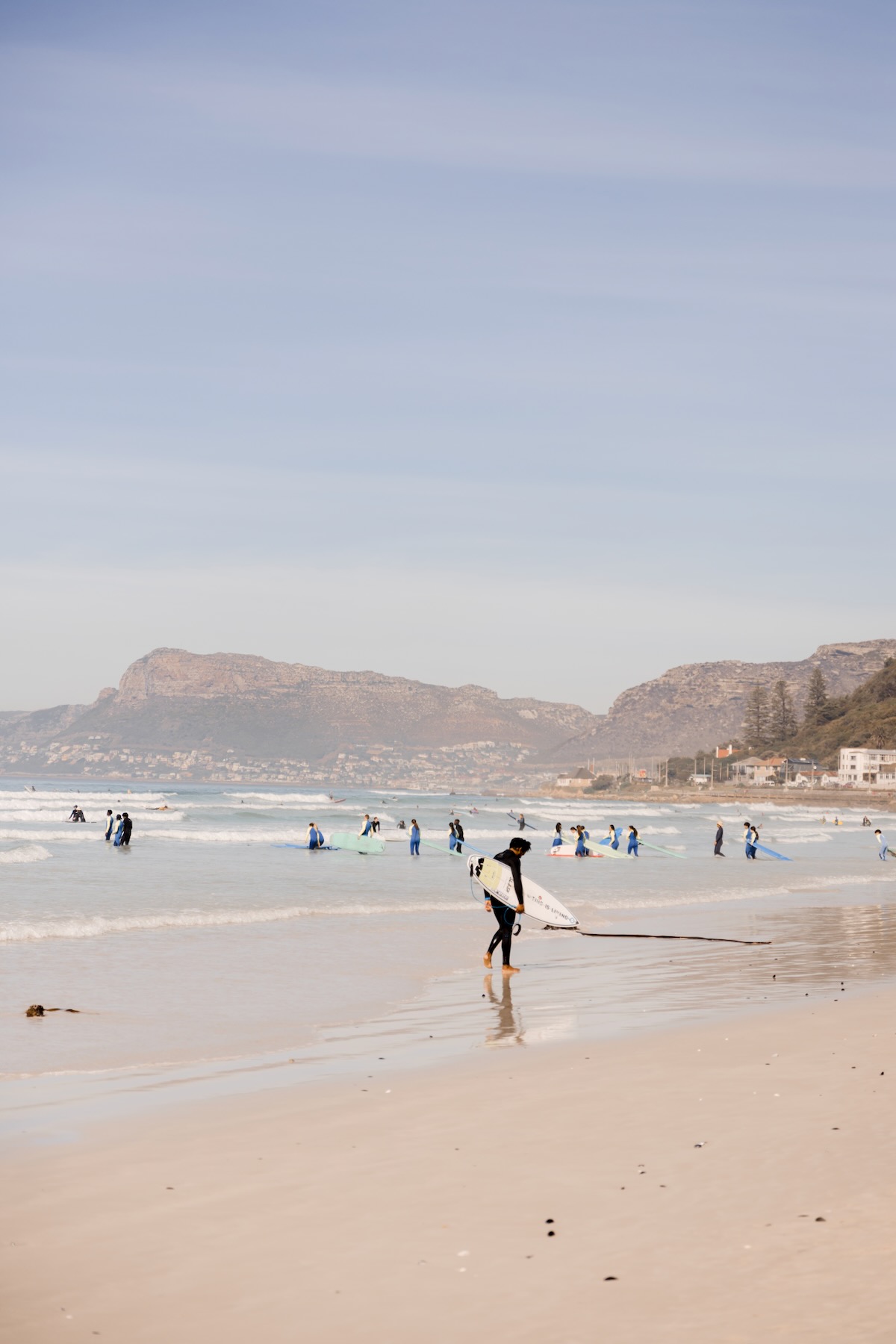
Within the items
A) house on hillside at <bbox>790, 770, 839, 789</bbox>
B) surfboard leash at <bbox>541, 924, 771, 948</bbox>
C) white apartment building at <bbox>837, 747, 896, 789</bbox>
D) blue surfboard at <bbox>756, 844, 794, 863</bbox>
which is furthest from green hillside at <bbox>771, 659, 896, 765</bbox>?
surfboard leash at <bbox>541, 924, 771, 948</bbox>

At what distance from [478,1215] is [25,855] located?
28.6 m

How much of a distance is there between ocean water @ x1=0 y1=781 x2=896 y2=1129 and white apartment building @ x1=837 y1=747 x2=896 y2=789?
116 m

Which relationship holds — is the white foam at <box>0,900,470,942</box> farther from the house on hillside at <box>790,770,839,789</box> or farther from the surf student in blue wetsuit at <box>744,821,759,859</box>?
the house on hillside at <box>790,770,839,789</box>

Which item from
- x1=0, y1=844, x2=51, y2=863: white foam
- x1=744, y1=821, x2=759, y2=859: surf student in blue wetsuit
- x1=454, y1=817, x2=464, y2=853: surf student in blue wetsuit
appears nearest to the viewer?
x1=0, y1=844, x2=51, y2=863: white foam

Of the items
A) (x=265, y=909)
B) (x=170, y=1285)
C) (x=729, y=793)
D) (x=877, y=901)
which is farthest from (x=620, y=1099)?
(x=729, y=793)

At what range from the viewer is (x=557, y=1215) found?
5121mm

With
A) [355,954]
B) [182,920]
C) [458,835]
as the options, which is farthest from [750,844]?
[355,954]

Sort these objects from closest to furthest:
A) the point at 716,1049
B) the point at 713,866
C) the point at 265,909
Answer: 1. the point at 716,1049
2. the point at 265,909
3. the point at 713,866

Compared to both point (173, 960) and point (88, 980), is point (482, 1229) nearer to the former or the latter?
point (88, 980)

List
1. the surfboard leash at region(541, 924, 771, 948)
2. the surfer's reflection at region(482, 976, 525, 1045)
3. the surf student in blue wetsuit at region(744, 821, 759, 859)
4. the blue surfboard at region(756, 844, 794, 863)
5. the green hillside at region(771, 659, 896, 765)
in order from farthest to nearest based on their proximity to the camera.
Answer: the green hillside at region(771, 659, 896, 765) → the blue surfboard at region(756, 844, 794, 863) → the surf student in blue wetsuit at region(744, 821, 759, 859) → the surfboard leash at region(541, 924, 771, 948) → the surfer's reflection at region(482, 976, 525, 1045)

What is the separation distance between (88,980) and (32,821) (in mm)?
47585

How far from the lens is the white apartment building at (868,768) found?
479 ft

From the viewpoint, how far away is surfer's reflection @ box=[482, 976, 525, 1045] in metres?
9.61

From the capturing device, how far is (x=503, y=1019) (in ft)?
35.0
